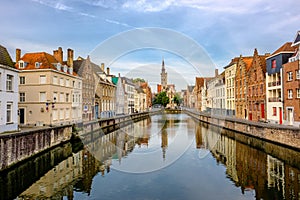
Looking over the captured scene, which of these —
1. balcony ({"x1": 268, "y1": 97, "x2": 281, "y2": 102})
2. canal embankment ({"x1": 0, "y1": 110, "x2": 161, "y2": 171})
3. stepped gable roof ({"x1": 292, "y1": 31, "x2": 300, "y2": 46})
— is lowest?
canal embankment ({"x1": 0, "y1": 110, "x2": 161, "y2": 171})

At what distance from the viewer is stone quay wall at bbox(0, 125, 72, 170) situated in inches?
576

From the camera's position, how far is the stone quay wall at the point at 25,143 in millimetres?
14641

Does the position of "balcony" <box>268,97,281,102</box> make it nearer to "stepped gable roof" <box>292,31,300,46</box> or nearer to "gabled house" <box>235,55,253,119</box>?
"stepped gable roof" <box>292,31,300,46</box>

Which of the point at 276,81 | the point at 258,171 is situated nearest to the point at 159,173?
the point at 258,171

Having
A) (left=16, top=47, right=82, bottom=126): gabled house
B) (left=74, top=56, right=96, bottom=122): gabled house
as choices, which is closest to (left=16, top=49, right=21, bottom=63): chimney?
(left=16, top=47, right=82, bottom=126): gabled house

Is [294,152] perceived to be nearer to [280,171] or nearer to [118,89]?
[280,171]

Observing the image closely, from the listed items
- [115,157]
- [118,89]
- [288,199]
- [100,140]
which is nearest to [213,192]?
[288,199]

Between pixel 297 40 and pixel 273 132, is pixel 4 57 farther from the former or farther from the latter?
pixel 297 40

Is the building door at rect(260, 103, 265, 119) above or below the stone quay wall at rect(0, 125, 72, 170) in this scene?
above

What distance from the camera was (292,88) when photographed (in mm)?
25312

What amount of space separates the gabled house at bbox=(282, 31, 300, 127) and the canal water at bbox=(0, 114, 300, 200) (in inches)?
191

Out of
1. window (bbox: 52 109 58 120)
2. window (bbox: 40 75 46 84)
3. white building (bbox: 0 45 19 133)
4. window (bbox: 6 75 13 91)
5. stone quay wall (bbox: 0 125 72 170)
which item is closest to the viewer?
stone quay wall (bbox: 0 125 72 170)

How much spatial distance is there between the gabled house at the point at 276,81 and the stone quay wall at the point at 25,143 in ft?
77.1

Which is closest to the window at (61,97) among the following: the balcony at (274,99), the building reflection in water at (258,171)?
the building reflection in water at (258,171)
